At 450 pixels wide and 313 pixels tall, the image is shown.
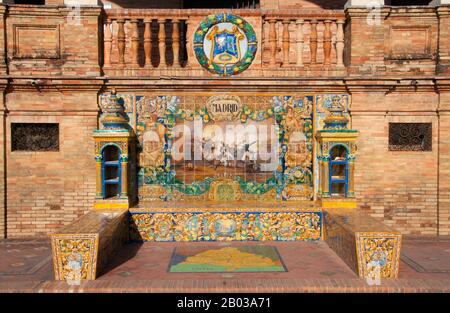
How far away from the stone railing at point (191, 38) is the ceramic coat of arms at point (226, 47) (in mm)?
171

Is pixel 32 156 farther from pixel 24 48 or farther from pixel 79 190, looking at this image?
pixel 24 48

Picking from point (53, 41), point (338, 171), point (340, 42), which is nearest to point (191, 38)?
point (53, 41)

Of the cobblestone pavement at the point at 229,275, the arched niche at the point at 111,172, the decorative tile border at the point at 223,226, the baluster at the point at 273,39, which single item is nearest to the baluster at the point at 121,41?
the arched niche at the point at 111,172

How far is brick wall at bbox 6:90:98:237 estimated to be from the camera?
10.7 meters

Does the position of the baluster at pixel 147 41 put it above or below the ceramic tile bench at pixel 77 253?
above

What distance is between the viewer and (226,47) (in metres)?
10.9

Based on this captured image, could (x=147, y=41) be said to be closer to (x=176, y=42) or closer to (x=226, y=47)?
(x=176, y=42)

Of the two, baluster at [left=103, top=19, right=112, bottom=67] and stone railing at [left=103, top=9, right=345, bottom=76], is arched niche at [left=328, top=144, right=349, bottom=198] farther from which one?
baluster at [left=103, top=19, right=112, bottom=67]

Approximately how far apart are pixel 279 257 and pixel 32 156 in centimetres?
591

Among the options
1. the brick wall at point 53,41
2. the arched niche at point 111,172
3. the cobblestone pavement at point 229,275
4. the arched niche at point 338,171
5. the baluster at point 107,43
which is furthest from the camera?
the baluster at point 107,43

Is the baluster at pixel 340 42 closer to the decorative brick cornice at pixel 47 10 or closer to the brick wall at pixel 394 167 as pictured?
the brick wall at pixel 394 167

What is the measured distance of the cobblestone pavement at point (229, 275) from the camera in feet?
23.1
